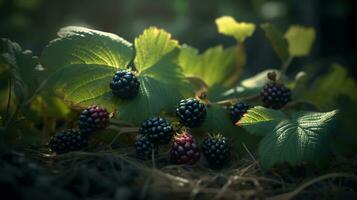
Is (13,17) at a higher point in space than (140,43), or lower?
higher

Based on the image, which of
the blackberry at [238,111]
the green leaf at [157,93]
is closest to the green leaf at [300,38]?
the blackberry at [238,111]

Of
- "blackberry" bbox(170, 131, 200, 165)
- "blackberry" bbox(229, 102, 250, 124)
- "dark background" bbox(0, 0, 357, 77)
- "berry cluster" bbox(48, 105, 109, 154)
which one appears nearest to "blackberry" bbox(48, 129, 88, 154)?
"berry cluster" bbox(48, 105, 109, 154)

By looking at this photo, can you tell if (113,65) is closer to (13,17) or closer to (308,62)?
(13,17)

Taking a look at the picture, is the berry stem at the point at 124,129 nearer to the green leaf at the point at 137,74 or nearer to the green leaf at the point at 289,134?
the green leaf at the point at 137,74

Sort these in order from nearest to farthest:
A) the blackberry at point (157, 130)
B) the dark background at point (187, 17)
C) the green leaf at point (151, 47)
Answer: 1. the blackberry at point (157, 130)
2. the green leaf at point (151, 47)
3. the dark background at point (187, 17)

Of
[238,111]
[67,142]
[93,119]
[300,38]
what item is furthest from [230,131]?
[300,38]

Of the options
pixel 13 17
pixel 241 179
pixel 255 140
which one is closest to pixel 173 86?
pixel 255 140
